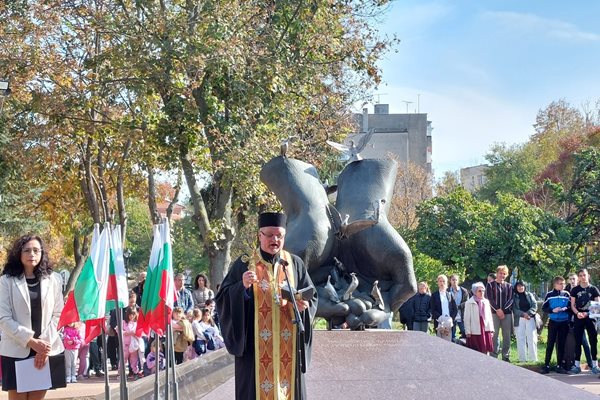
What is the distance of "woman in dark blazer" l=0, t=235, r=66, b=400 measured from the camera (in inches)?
302

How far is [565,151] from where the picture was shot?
47.0 metres

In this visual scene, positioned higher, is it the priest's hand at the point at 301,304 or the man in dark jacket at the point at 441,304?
the priest's hand at the point at 301,304

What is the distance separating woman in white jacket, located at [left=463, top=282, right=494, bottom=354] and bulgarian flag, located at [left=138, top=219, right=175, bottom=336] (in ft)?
29.0

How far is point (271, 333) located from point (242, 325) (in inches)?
10.5

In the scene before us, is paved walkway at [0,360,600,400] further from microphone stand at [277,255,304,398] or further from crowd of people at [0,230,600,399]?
microphone stand at [277,255,304,398]

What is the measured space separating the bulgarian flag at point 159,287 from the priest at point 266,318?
1.17m

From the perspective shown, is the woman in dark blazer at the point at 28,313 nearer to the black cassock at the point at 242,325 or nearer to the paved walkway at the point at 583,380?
the black cassock at the point at 242,325

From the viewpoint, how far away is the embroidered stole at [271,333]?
6.77 m

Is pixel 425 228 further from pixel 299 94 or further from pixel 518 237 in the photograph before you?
pixel 299 94

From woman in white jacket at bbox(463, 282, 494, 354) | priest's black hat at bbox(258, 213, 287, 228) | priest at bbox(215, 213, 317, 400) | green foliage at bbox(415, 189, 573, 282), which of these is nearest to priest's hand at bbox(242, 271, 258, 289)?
priest at bbox(215, 213, 317, 400)

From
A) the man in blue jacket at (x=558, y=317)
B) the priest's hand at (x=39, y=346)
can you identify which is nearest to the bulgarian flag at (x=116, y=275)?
the priest's hand at (x=39, y=346)

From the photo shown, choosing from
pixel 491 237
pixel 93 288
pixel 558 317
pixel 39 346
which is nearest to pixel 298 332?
pixel 93 288

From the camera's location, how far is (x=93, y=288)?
784cm

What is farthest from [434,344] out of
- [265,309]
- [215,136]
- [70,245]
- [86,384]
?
[70,245]
